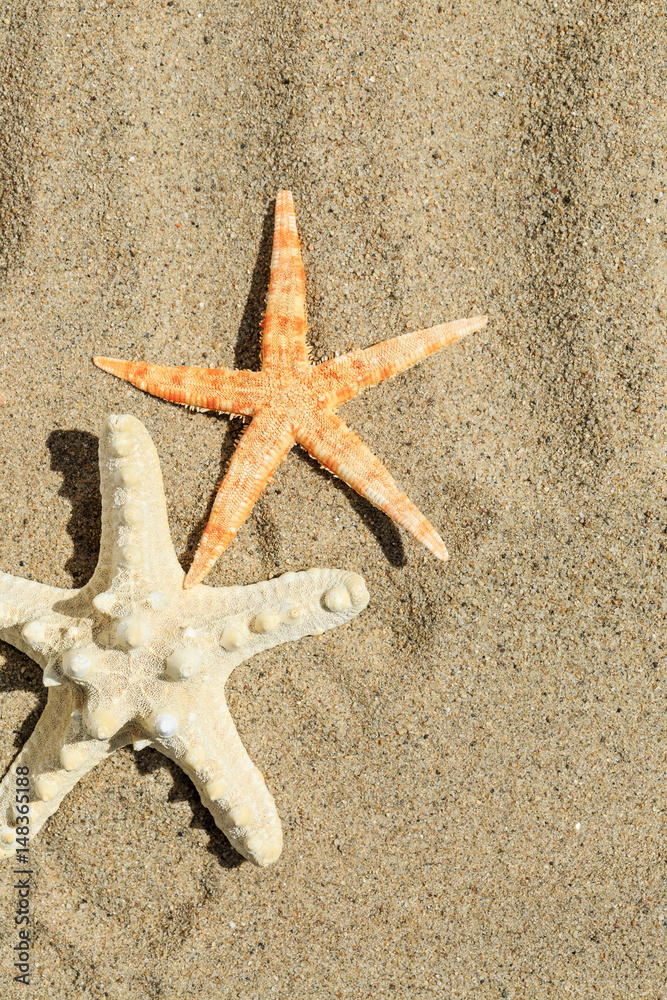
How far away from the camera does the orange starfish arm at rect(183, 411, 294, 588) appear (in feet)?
9.08

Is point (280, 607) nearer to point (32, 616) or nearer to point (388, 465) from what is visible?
point (388, 465)

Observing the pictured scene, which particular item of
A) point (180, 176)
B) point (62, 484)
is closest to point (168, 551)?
point (62, 484)

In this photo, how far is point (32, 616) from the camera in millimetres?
2764

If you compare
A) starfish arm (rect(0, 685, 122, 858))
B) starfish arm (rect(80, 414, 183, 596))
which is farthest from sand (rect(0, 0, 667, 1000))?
starfish arm (rect(80, 414, 183, 596))

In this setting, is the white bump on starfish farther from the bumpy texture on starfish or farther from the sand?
the sand

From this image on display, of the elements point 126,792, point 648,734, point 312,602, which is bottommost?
point 126,792

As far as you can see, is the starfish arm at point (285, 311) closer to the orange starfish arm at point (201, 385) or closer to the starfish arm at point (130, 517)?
the orange starfish arm at point (201, 385)

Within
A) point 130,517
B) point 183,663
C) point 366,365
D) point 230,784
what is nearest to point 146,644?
point 183,663

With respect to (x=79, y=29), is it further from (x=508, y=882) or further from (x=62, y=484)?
(x=508, y=882)

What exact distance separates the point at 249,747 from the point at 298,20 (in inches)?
122

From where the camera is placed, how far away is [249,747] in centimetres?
302

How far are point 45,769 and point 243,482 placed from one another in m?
1.37

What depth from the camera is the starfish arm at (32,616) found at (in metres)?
2.69

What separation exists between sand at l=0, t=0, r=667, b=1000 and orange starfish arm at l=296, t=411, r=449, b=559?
21 cm
